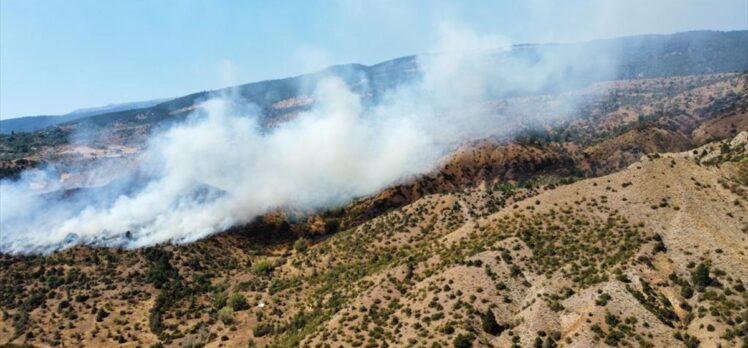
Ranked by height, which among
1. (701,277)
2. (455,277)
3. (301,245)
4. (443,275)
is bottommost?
(301,245)

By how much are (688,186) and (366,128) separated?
10476cm

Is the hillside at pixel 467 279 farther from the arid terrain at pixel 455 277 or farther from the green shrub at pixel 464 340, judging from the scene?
the green shrub at pixel 464 340

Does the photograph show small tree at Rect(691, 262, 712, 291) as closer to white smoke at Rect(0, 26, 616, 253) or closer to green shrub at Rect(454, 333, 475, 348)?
green shrub at Rect(454, 333, 475, 348)

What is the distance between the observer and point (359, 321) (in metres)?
59.4

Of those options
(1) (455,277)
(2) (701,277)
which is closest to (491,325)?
(1) (455,277)

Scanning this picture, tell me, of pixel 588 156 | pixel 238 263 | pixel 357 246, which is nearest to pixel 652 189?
pixel 357 246

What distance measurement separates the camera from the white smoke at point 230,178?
10244 centimetres

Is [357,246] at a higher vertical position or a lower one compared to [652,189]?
lower

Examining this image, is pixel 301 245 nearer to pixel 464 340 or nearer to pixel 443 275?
pixel 443 275

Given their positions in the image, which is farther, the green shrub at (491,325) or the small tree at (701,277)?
the green shrub at (491,325)

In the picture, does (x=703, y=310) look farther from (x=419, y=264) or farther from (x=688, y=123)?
(x=688, y=123)

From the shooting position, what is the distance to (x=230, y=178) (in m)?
135

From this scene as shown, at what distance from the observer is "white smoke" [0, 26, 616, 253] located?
4033 inches

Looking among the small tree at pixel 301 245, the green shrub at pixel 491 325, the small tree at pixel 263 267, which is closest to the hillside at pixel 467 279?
the green shrub at pixel 491 325
